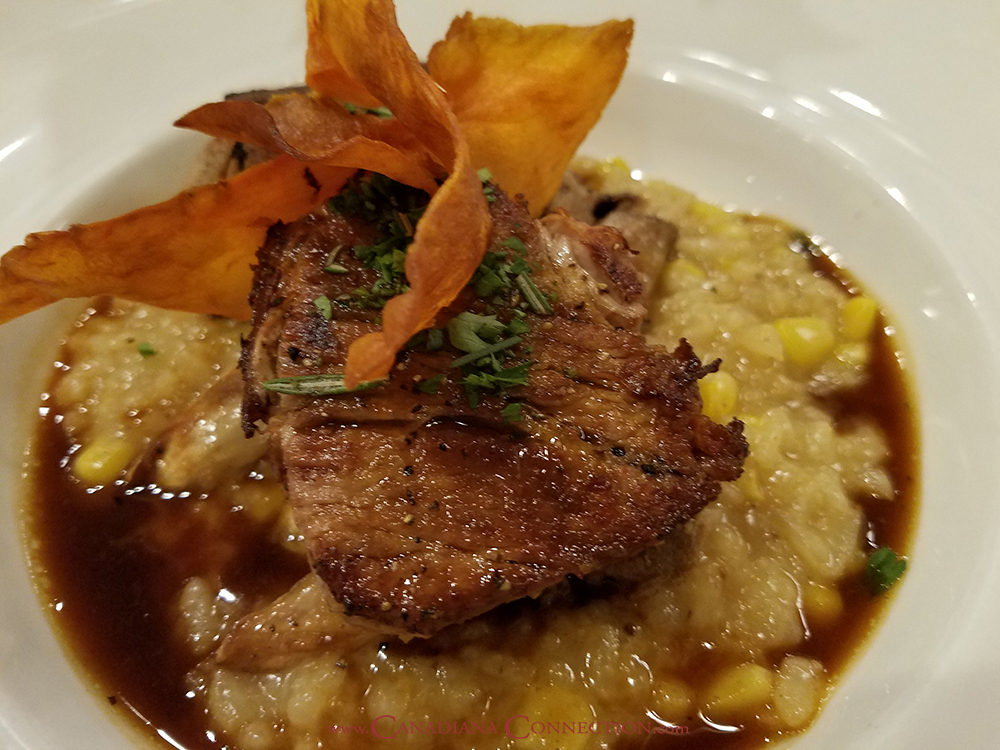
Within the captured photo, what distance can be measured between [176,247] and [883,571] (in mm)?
3082

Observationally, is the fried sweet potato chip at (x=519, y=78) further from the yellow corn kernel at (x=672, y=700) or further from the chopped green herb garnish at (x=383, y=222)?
the yellow corn kernel at (x=672, y=700)

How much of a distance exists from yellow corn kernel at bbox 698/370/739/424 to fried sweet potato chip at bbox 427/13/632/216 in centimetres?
134

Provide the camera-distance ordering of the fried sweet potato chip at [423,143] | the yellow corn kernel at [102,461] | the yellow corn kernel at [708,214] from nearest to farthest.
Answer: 1. the fried sweet potato chip at [423,143]
2. the yellow corn kernel at [102,461]
3. the yellow corn kernel at [708,214]

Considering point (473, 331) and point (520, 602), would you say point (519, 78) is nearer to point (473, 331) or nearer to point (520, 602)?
point (473, 331)

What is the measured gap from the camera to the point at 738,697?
2.68 metres

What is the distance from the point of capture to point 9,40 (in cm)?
399

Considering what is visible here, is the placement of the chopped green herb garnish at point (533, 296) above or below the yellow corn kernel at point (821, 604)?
above

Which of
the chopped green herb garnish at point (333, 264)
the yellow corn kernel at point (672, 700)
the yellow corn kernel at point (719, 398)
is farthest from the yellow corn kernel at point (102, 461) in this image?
the yellow corn kernel at point (719, 398)

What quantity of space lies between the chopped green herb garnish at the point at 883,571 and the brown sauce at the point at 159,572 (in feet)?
0.13

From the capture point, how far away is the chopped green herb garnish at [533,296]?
104 inches

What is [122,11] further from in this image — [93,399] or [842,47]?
[842,47]

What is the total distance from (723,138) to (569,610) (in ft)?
9.87

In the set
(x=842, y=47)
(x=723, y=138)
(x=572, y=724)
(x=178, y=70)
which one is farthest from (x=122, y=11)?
(x=572, y=724)

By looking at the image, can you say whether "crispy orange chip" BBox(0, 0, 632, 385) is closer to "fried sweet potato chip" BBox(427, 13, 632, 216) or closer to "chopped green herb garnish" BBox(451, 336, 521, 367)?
"fried sweet potato chip" BBox(427, 13, 632, 216)
